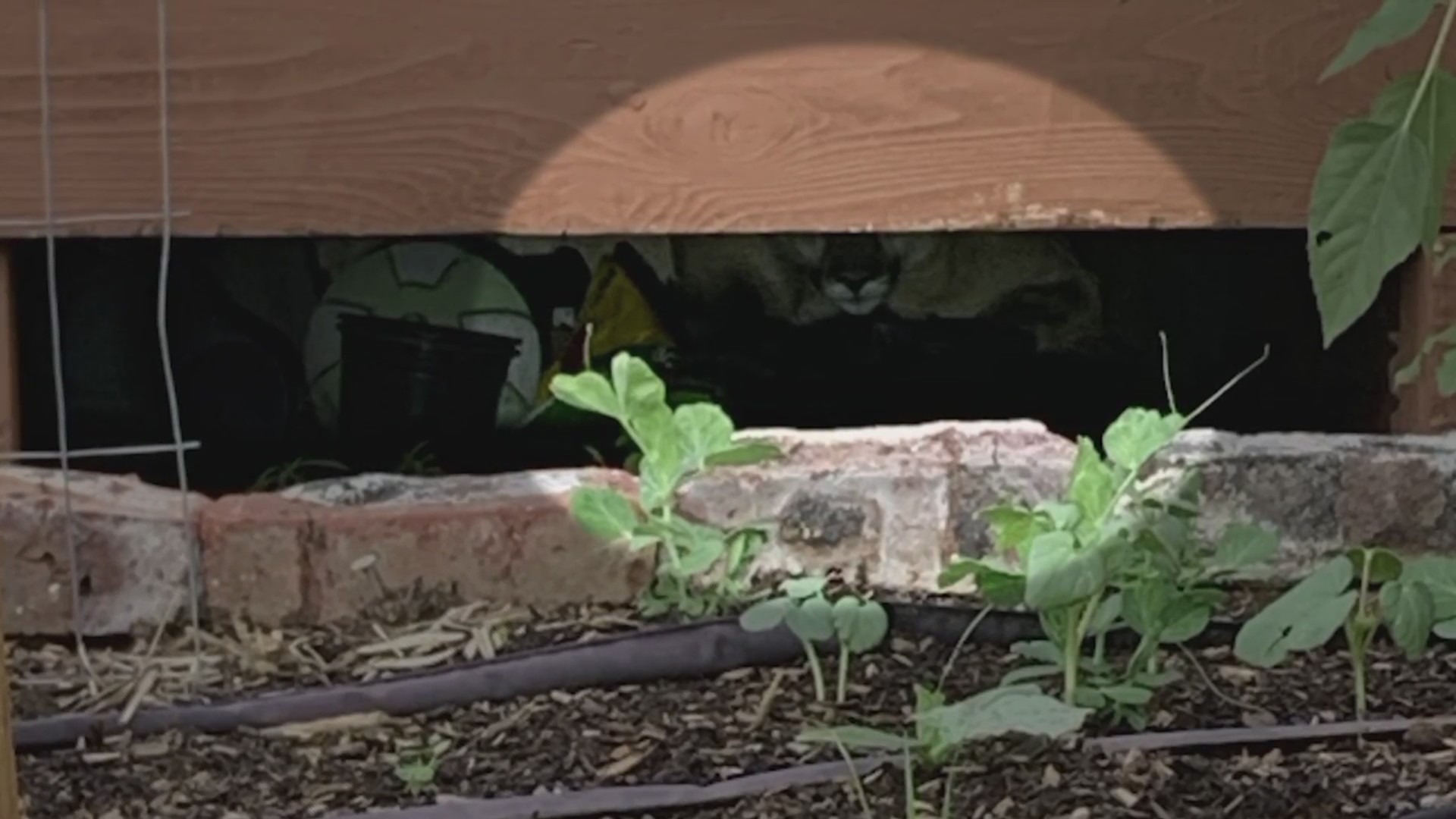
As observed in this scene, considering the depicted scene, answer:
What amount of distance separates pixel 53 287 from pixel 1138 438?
1.04 m

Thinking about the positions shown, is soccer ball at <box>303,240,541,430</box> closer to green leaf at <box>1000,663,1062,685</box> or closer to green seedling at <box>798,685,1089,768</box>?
green leaf at <box>1000,663,1062,685</box>

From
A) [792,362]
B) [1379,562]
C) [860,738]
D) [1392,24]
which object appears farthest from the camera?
[792,362]

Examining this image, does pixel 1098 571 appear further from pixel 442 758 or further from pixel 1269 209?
pixel 1269 209

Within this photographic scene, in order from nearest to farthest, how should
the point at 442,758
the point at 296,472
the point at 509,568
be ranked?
the point at 442,758 → the point at 509,568 → the point at 296,472

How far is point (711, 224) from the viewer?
1931 millimetres

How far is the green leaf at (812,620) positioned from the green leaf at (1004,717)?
28cm

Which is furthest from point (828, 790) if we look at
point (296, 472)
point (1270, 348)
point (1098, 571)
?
point (1270, 348)

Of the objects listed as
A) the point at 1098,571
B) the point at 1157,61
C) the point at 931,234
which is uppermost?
the point at 1157,61

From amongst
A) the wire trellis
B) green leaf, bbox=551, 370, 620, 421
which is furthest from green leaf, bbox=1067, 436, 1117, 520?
the wire trellis

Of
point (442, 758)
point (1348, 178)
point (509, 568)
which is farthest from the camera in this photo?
point (509, 568)

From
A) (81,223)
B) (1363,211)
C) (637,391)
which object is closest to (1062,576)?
(637,391)

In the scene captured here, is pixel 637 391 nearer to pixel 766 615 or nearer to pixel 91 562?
pixel 766 615

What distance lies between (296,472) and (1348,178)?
1.64m

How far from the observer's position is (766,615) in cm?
156
